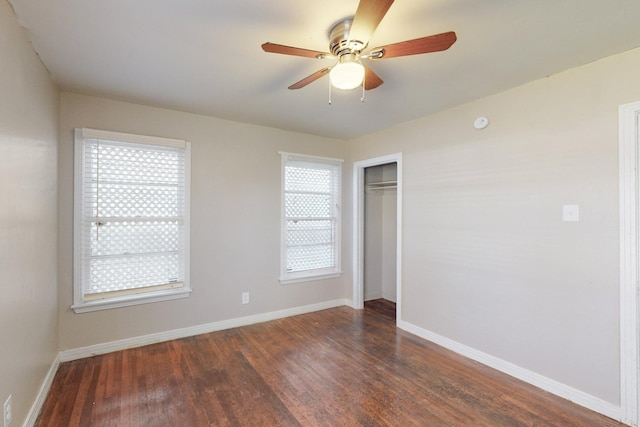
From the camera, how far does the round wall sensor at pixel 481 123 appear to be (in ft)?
8.80

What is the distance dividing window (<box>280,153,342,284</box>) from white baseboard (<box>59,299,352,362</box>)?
1.31 feet

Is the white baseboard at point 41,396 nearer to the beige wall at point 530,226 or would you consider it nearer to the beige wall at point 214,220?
the beige wall at point 214,220

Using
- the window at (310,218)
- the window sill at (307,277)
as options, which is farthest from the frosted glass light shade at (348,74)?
the window sill at (307,277)

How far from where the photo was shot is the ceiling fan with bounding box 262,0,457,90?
137cm

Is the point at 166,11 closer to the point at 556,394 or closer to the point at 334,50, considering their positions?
the point at 334,50

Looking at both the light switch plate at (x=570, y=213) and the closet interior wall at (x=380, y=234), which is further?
the closet interior wall at (x=380, y=234)

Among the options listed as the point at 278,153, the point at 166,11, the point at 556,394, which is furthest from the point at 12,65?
the point at 556,394

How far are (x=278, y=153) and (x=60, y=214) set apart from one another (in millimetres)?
2223

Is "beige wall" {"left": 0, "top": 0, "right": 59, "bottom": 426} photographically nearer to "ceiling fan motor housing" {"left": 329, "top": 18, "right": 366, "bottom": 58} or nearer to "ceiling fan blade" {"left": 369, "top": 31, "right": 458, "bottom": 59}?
"ceiling fan motor housing" {"left": 329, "top": 18, "right": 366, "bottom": 58}

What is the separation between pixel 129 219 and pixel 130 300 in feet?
2.58

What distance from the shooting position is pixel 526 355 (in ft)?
7.93

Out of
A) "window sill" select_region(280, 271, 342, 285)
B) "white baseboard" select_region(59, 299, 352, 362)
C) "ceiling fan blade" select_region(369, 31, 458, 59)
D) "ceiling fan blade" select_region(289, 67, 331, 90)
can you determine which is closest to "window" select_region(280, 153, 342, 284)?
"window sill" select_region(280, 271, 342, 285)

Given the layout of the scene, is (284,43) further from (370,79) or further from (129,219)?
(129,219)

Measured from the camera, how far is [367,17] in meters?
1.33
